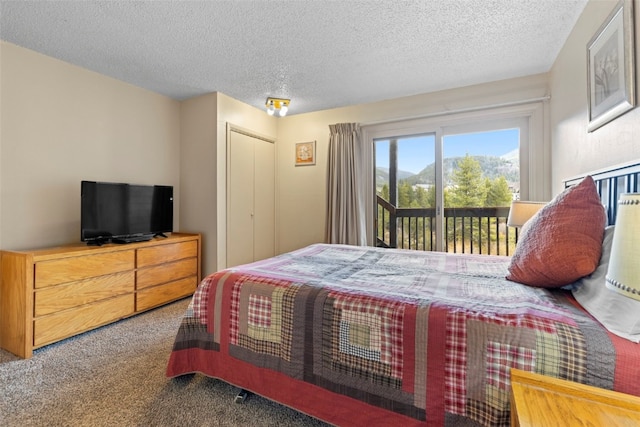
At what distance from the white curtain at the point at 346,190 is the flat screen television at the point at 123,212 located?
201cm

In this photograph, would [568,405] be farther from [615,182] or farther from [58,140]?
[58,140]

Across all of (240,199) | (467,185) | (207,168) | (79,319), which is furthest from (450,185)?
(79,319)

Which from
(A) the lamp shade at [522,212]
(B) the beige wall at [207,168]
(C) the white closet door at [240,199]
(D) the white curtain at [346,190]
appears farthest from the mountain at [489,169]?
(B) the beige wall at [207,168]

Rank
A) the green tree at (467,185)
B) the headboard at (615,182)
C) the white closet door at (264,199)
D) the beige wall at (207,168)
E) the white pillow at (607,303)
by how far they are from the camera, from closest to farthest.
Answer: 1. the white pillow at (607,303)
2. the headboard at (615,182)
3. the green tree at (467,185)
4. the beige wall at (207,168)
5. the white closet door at (264,199)

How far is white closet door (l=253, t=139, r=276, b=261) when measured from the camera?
400 cm

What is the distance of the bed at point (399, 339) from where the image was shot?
97 centimetres

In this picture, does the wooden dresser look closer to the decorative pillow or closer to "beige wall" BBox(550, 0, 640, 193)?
the decorative pillow

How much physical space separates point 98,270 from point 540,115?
451 cm

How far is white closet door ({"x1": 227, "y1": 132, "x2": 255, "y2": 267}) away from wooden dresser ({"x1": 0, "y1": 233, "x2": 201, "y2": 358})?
68 centimetres

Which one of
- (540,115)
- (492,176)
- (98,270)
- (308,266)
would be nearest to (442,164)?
(492,176)

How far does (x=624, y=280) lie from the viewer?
2.22ft

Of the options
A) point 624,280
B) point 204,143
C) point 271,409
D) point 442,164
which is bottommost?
point 271,409

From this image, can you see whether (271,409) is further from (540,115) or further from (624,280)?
(540,115)

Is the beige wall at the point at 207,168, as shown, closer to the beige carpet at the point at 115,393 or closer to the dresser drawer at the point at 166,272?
the dresser drawer at the point at 166,272
